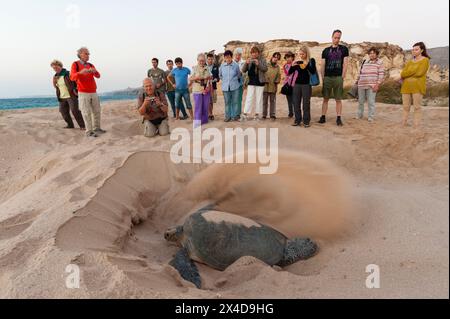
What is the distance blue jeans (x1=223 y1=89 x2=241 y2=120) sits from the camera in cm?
568

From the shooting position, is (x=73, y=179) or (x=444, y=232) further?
(x=73, y=179)

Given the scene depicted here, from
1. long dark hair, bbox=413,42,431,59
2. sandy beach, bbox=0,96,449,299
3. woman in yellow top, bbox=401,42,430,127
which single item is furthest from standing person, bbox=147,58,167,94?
long dark hair, bbox=413,42,431,59

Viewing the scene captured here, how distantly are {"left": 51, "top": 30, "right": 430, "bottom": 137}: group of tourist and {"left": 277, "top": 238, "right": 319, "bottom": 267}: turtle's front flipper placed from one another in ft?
9.75

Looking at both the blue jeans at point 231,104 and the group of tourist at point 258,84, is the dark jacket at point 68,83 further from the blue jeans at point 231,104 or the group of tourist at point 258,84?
the blue jeans at point 231,104

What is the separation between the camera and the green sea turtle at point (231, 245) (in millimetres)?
2572

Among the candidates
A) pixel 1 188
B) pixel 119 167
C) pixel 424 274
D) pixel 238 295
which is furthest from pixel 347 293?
pixel 1 188

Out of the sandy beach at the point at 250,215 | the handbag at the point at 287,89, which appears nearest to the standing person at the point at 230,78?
the handbag at the point at 287,89

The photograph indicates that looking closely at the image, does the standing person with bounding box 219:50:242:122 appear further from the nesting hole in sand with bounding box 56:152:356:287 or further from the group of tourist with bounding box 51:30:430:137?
the nesting hole in sand with bounding box 56:152:356:287

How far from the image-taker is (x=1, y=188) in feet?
15.0

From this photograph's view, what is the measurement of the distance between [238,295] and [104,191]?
1.97 meters

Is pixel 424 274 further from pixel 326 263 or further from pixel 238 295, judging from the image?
pixel 238 295

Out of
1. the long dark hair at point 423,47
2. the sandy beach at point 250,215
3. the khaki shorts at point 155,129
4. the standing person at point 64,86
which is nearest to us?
the sandy beach at point 250,215

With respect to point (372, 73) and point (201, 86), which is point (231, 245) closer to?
point (201, 86)

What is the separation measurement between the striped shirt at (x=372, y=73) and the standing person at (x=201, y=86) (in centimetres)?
293
